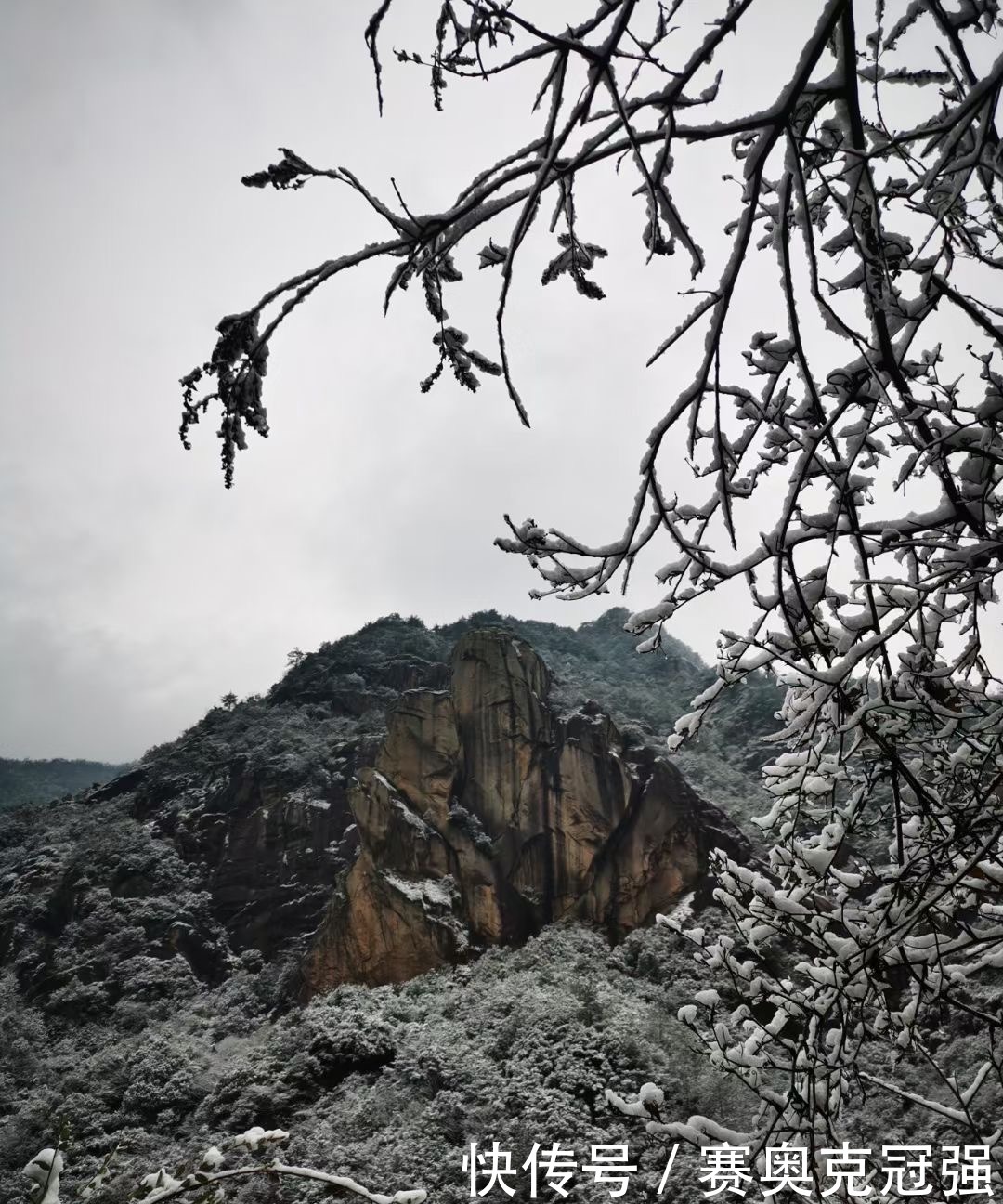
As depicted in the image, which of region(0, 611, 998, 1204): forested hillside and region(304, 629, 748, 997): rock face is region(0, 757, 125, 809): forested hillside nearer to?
region(0, 611, 998, 1204): forested hillside

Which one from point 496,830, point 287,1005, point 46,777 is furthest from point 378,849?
point 46,777

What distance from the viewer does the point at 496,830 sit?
15.4 metres

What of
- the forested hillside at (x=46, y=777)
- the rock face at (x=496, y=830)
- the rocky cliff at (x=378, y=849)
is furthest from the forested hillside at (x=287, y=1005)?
the forested hillside at (x=46, y=777)

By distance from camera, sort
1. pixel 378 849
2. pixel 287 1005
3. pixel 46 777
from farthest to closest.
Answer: pixel 46 777 → pixel 378 849 → pixel 287 1005

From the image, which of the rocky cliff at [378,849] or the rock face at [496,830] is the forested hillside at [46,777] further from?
the rock face at [496,830]

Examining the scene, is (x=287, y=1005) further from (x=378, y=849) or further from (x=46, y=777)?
(x=46, y=777)

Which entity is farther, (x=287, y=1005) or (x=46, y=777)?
(x=46, y=777)

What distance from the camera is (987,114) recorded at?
3.53 feet

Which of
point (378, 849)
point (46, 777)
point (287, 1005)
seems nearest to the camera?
point (287, 1005)

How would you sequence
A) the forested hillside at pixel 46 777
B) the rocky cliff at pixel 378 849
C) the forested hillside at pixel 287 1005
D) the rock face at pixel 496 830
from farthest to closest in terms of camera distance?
the forested hillside at pixel 46 777 → the rocky cliff at pixel 378 849 → the rock face at pixel 496 830 → the forested hillside at pixel 287 1005


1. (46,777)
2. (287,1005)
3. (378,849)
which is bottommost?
(287,1005)

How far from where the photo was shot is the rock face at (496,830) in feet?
42.3

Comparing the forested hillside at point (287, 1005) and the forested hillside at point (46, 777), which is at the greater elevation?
the forested hillside at point (46, 777)

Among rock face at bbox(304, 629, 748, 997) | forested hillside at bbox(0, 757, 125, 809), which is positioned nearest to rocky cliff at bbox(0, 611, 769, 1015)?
rock face at bbox(304, 629, 748, 997)
